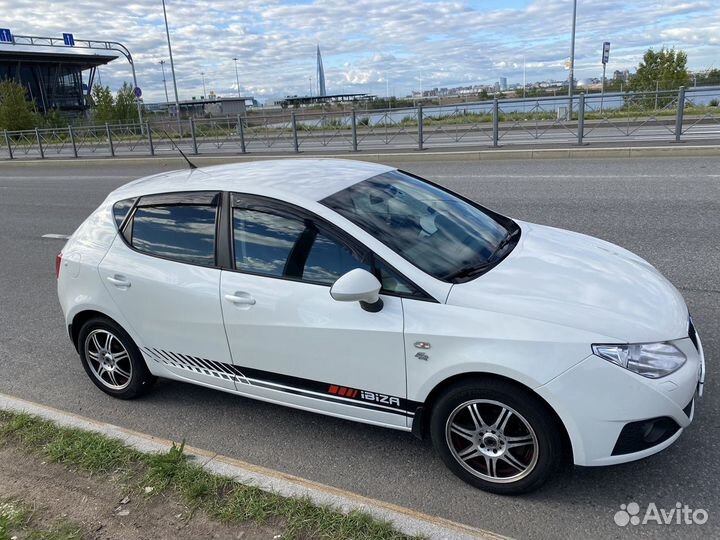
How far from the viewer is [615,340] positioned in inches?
99.4

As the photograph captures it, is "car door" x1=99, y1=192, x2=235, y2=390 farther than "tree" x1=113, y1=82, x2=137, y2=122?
No

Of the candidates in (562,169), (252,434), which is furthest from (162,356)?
(562,169)

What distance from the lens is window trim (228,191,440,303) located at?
2879 mm

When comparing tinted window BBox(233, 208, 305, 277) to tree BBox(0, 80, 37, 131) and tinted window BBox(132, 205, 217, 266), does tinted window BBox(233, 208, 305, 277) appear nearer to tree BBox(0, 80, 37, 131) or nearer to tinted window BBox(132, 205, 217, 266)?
tinted window BBox(132, 205, 217, 266)

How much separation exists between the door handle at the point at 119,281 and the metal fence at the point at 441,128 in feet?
49.7

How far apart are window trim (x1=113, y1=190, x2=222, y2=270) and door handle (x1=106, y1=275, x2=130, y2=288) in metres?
0.20

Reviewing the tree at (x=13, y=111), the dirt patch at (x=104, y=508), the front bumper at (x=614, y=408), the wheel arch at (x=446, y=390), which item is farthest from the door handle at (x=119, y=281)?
the tree at (x=13, y=111)

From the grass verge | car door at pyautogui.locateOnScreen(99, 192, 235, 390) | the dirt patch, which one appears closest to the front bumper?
the dirt patch

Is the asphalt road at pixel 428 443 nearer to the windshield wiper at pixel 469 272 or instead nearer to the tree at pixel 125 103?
the windshield wiper at pixel 469 272

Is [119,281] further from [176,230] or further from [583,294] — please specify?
[583,294]

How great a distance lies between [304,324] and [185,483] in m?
0.98

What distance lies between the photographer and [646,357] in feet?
8.37

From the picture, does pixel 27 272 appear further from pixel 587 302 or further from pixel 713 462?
pixel 713 462

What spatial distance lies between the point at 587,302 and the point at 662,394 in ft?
1.65
